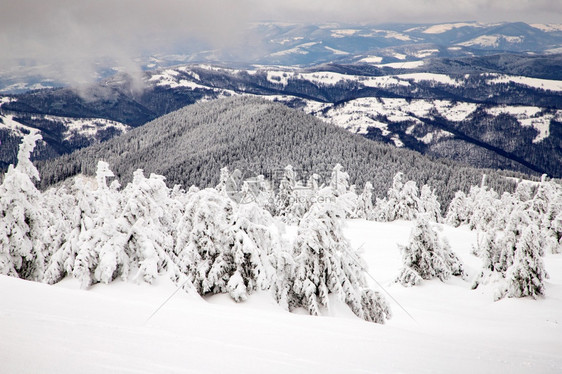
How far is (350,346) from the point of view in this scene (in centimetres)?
797

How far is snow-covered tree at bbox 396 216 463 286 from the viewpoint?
2620cm

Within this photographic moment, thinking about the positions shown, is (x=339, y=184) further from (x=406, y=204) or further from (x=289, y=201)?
(x=406, y=204)

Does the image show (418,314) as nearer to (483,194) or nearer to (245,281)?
(245,281)

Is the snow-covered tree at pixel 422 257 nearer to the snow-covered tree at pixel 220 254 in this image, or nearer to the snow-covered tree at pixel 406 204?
the snow-covered tree at pixel 220 254

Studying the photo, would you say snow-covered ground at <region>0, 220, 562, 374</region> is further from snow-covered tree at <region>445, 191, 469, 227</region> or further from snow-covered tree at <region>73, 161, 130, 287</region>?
snow-covered tree at <region>445, 191, 469, 227</region>

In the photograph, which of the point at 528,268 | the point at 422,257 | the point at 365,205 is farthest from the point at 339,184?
the point at 365,205

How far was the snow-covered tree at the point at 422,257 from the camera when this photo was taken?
26203 millimetres

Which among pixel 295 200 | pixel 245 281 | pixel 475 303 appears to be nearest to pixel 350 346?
pixel 245 281

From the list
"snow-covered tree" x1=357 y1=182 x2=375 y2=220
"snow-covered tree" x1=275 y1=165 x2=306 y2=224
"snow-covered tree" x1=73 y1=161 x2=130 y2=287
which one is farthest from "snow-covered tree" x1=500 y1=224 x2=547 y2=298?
"snow-covered tree" x1=357 y1=182 x2=375 y2=220

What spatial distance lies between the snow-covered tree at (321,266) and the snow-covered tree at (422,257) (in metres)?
13.5

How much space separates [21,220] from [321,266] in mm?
14312

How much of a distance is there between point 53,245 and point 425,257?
1029 inches

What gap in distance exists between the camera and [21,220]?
16078mm

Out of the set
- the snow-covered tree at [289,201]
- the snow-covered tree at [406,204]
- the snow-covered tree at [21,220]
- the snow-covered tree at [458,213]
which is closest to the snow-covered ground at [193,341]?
the snow-covered tree at [21,220]
